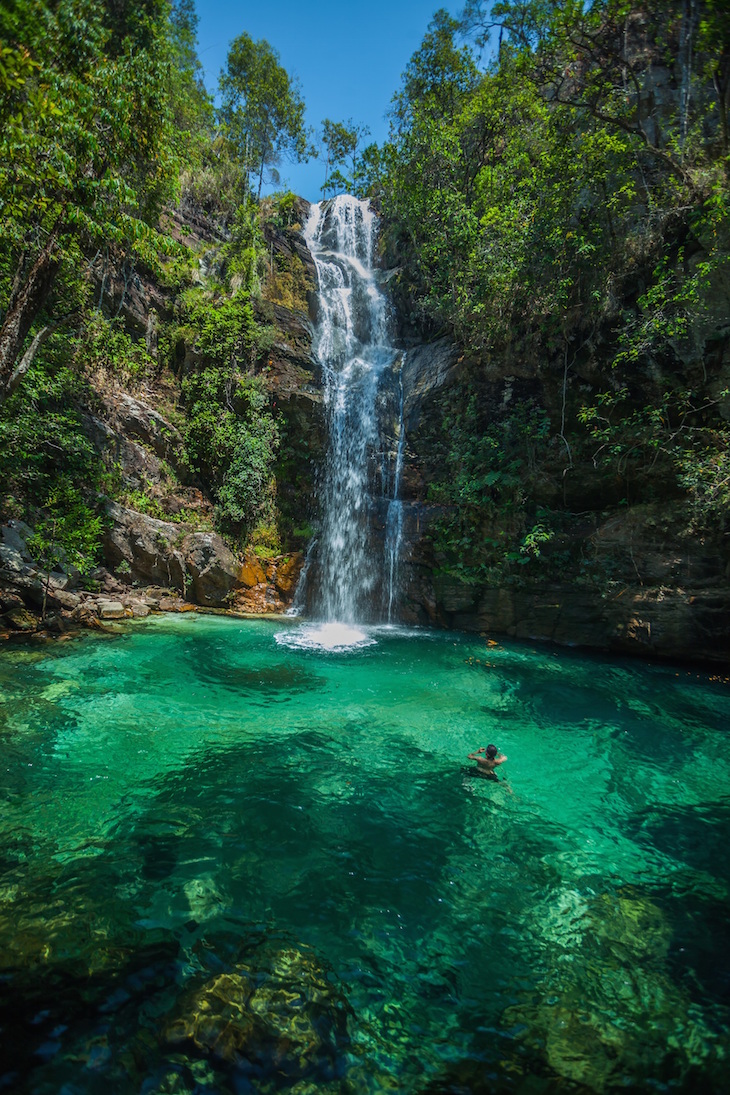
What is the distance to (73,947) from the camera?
2211 millimetres

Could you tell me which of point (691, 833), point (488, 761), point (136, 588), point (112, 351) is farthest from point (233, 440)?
point (691, 833)

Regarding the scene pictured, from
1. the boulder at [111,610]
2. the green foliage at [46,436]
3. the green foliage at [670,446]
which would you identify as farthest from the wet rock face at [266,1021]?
the green foliage at [46,436]

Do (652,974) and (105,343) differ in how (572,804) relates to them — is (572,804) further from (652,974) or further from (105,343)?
(105,343)

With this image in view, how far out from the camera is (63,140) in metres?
5.64

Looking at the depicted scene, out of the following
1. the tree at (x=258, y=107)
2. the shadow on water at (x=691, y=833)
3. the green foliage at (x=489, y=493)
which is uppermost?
the tree at (x=258, y=107)

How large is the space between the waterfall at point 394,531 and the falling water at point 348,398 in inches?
17.9

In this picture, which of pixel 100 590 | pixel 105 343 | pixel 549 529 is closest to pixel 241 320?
pixel 105 343

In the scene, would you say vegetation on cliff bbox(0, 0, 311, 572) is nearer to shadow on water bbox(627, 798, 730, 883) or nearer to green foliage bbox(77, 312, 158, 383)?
green foliage bbox(77, 312, 158, 383)

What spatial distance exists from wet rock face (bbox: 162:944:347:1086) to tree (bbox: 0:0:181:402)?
20.7 ft

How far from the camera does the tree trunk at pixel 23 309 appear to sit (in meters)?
5.79

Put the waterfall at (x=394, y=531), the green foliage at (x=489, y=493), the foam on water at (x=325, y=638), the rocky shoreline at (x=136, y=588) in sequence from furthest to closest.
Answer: the waterfall at (x=394, y=531), the green foliage at (x=489, y=493), the foam on water at (x=325, y=638), the rocky shoreline at (x=136, y=588)

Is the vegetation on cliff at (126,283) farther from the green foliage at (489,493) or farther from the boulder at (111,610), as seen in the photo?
the green foliage at (489,493)

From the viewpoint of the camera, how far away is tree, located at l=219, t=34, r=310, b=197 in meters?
20.1

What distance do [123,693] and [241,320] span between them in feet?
41.0
